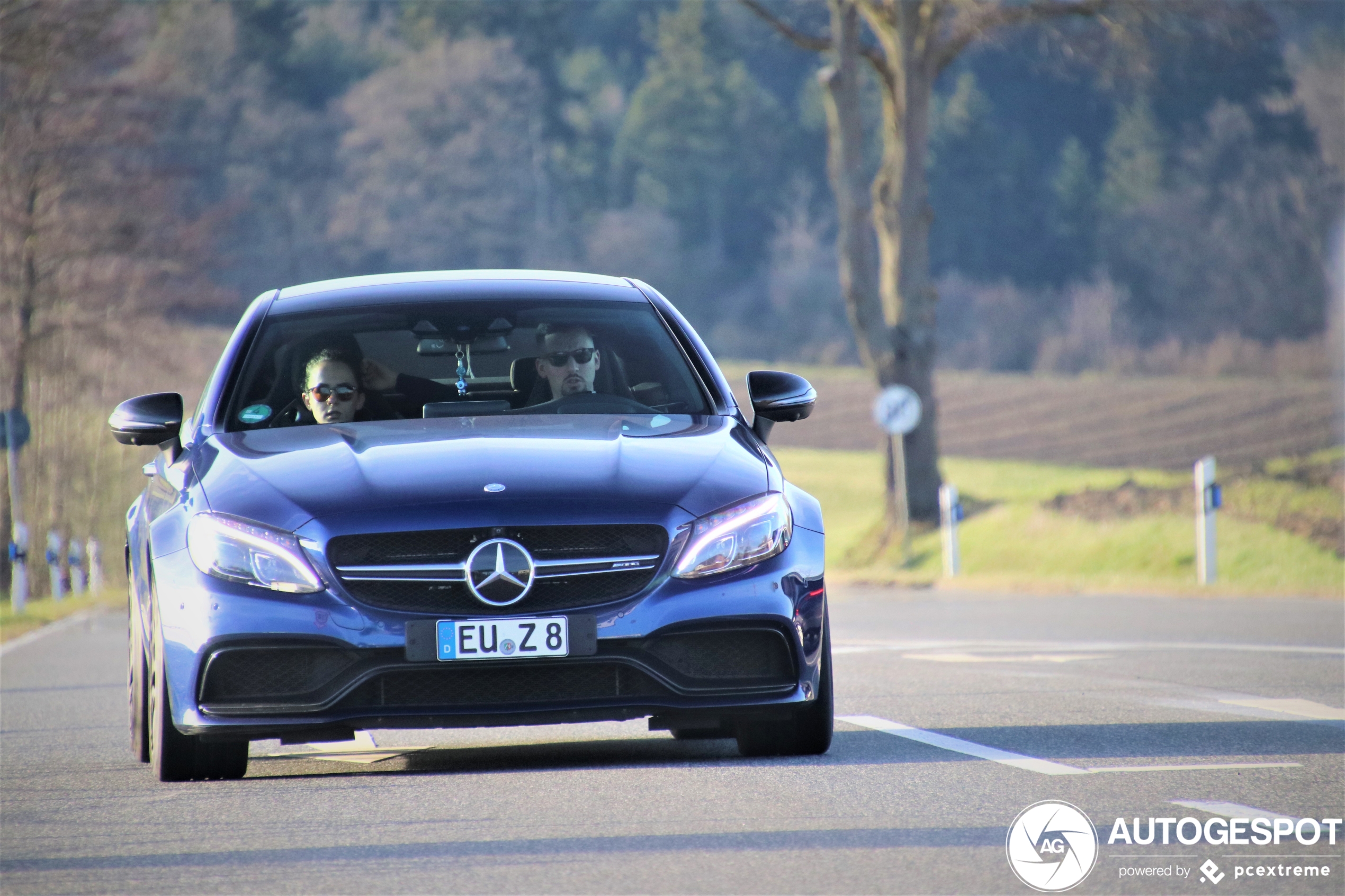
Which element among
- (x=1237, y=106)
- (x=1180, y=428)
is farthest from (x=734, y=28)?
(x=1180, y=428)

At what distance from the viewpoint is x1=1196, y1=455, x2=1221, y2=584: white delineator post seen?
22.8 m

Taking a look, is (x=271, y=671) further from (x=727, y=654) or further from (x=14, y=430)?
(x=14, y=430)

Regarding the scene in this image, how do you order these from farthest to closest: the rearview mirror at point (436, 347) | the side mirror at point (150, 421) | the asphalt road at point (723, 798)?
the rearview mirror at point (436, 347), the side mirror at point (150, 421), the asphalt road at point (723, 798)

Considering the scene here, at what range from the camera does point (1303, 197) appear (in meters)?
95.4

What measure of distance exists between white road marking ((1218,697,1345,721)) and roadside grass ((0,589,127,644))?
1693 cm

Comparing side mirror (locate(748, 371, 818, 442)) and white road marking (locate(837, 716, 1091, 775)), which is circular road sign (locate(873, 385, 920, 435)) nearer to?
white road marking (locate(837, 716, 1091, 775))

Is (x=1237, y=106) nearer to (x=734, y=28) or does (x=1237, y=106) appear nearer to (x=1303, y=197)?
(x=1303, y=197)

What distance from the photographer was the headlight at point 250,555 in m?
6.80

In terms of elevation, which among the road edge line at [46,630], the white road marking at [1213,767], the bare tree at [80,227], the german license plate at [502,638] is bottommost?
the road edge line at [46,630]

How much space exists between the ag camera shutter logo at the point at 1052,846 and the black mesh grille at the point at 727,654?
1.01m

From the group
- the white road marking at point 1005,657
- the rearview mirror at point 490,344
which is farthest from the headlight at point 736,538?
the white road marking at point 1005,657

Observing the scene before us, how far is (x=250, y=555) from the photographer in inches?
271

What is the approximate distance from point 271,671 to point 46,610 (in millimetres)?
25736

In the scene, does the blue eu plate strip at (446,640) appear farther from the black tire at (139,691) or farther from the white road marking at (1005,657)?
the white road marking at (1005,657)
